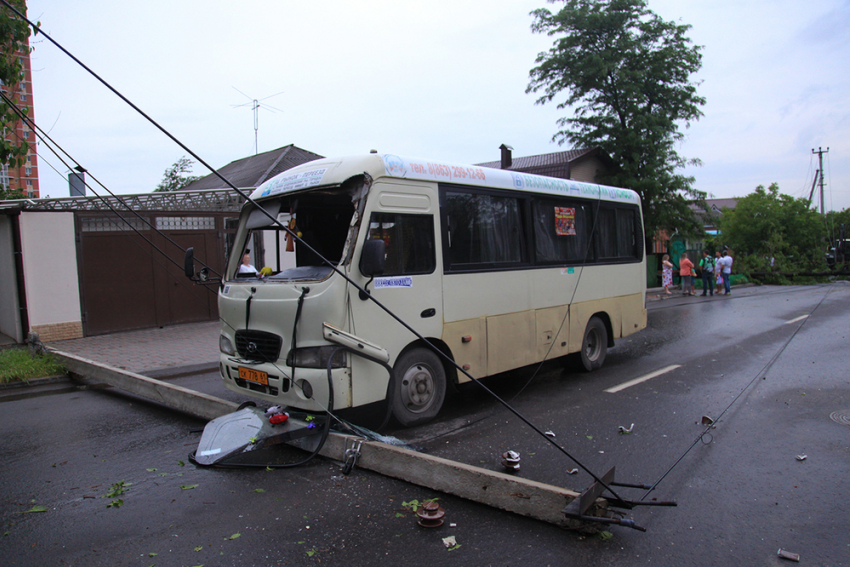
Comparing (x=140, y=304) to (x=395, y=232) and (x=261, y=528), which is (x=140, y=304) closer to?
(x=395, y=232)

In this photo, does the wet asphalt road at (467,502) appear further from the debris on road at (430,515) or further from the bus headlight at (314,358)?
the bus headlight at (314,358)

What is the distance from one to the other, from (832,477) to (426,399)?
3.57 meters

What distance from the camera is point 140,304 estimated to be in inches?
542

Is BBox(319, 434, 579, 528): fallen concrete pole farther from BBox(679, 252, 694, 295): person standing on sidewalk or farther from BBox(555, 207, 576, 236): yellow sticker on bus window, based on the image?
BBox(679, 252, 694, 295): person standing on sidewalk

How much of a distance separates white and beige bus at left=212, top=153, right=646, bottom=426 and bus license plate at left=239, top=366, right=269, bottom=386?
19 millimetres

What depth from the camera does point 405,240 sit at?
5.60m

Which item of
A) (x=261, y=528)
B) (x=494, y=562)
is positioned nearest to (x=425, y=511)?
(x=494, y=562)

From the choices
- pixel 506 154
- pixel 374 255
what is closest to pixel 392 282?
pixel 374 255

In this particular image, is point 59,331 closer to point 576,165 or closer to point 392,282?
point 392,282

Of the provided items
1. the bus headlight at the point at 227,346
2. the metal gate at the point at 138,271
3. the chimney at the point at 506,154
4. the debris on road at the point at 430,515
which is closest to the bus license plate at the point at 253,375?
the bus headlight at the point at 227,346

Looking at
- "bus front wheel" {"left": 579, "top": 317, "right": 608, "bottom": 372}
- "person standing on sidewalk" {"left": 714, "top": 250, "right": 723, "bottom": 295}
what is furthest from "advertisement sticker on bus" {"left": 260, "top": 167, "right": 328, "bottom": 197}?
"person standing on sidewalk" {"left": 714, "top": 250, "right": 723, "bottom": 295}

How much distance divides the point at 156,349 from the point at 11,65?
5671 mm

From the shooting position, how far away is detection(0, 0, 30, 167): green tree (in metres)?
7.18

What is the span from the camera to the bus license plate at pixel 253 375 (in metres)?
5.22
